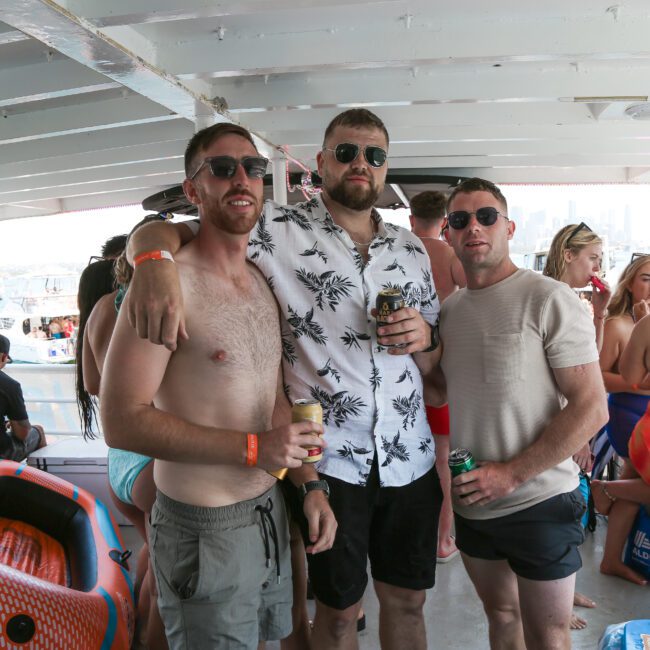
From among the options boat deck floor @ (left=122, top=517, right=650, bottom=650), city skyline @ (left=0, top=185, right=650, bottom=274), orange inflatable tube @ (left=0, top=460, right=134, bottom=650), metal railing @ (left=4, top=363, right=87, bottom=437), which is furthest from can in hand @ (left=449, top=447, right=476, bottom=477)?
metal railing @ (left=4, top=363, right=87, bottom=437)

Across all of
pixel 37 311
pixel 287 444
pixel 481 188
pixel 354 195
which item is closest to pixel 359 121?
pixel 354 195

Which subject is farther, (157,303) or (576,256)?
(576,256)

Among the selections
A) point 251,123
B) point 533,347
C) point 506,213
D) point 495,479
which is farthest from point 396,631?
point 251,123

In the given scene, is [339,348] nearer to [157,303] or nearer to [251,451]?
[251,451]

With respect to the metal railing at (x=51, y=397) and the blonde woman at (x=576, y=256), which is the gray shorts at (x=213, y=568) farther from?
the metal railing at (x=51, y=397)

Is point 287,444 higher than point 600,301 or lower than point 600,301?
lower

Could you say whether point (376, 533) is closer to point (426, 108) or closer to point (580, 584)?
point (580, 584)

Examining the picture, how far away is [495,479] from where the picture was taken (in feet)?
5.89

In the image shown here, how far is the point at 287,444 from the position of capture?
1.47 m

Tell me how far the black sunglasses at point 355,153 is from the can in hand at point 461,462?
1.00 metres

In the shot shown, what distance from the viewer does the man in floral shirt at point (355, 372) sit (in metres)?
1.80

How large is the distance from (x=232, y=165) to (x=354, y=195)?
436mm

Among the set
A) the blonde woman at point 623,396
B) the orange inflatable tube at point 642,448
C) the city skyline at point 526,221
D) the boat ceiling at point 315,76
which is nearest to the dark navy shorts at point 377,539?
the orange inflatable tube at point 642,448

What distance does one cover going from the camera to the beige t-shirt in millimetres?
1805
